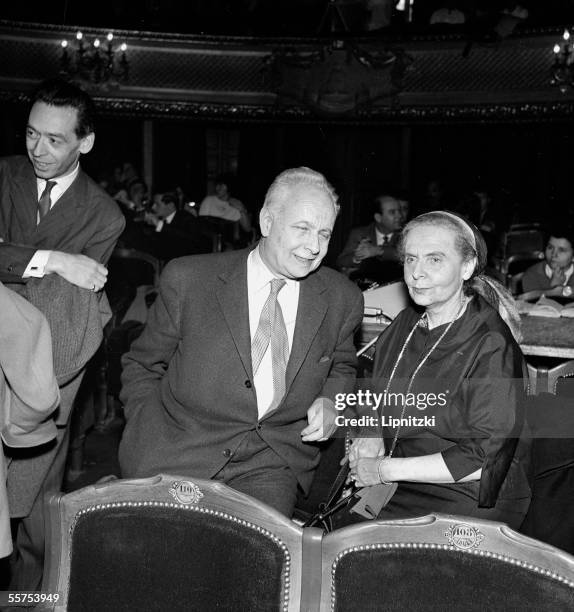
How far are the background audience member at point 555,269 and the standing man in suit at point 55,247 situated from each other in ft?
10.6

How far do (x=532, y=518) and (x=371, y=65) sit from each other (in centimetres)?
799

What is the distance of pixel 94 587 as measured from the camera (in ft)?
5.17

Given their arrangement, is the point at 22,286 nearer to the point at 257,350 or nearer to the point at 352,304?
the point at 257,350

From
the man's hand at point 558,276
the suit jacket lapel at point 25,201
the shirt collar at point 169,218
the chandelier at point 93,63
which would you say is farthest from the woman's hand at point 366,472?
the chandelier at point 93,63

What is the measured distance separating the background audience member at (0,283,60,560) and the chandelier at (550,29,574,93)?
792 cm

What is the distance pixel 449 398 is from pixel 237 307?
664mm

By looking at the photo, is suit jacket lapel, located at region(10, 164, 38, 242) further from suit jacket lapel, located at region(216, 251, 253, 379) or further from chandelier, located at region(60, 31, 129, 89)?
chandelier, located at region(60, 31, 129, 89)

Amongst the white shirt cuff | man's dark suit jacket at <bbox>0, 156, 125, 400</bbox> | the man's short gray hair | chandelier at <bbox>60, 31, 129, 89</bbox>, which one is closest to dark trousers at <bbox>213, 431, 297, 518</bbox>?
man's dark suit jacket at <bbox>0, 156, 125, 400</bbox>

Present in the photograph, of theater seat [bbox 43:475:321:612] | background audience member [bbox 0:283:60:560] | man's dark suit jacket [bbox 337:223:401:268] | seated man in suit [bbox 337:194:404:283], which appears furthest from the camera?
man's dark suit jacket [bbox 337:223:401:268]

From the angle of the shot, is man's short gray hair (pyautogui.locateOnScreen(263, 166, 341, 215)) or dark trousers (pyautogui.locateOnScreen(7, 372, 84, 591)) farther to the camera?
dark trousers (pyautogui.locateOnScreen(7, 372, 84, 591))

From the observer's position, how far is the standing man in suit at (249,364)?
7.55ft

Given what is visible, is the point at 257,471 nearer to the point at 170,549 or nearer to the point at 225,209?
the point at 170,549

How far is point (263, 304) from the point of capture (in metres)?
2.42

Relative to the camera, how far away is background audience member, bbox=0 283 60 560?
5.60ft
